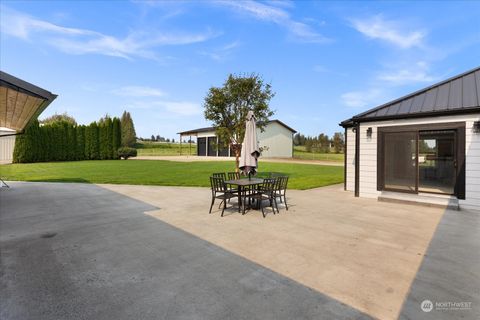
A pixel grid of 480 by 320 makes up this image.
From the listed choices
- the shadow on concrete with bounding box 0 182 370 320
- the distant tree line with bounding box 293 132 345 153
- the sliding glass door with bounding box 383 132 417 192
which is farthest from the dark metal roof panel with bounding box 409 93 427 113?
the distant tree line with bounding box 293 132 345 153

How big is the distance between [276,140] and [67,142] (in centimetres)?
2566

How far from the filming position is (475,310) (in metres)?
2.49

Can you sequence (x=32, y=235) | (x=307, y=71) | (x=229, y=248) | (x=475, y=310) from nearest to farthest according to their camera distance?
(x=475, y=310)
(x=229, y=248)
(x=32, y=235)
(x=307, y=71)

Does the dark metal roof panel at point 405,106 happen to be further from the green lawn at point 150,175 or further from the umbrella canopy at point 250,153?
the umbrella canopy at point 250,153

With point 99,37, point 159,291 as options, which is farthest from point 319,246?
point 99,37

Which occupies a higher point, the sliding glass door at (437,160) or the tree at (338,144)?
the tree at (338,144)

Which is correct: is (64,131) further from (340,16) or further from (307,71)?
(340,16)

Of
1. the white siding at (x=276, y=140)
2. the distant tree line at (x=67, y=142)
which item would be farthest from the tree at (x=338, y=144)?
the distant tree line at (x=67, y=142)

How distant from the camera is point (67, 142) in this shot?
1128 inches

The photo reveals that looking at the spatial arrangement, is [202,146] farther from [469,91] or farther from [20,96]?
[20,96]

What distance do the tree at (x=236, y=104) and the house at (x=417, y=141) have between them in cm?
418

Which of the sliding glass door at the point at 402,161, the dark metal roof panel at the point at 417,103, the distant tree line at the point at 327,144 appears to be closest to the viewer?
the dark metal roof panel at the point at 417,103

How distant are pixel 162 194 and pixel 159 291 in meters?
6.40

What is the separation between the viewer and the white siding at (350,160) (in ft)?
33.9
